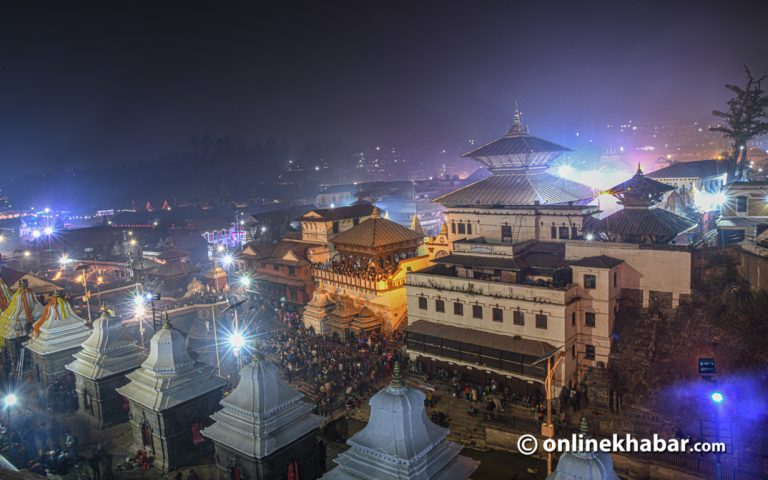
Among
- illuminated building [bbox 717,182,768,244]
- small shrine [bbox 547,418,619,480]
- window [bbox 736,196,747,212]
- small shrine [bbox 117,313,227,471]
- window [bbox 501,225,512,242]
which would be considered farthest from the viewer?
window [bbox 736,196,747,212]

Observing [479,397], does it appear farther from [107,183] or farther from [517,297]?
[107,183]

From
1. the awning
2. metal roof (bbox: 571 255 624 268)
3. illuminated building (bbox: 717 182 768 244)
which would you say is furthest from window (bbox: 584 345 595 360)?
illuminated building (bbox: 717 182 768 244)

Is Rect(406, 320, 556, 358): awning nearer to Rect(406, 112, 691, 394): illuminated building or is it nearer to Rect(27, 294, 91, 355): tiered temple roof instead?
Rect(406, 112, 691, 394): illuminated building

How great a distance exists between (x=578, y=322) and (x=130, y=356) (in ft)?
71.0

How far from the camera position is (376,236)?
124 feet

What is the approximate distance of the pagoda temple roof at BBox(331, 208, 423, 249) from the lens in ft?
124

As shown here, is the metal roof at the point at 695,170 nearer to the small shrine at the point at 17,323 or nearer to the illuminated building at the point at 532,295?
the illuminated building at the point at 532,295

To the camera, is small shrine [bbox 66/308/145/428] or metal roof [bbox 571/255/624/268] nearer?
small shrine [bbox 66/308/145/428]

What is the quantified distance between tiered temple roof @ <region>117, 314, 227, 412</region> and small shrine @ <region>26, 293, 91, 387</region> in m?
7.59

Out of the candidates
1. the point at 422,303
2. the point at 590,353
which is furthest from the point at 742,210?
the point at 422,303

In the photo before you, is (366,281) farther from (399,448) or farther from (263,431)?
(399,448)

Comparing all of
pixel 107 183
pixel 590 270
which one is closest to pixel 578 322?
pixel 590 270

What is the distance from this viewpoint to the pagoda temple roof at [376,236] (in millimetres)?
37781

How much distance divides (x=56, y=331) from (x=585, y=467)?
78.0 ft
